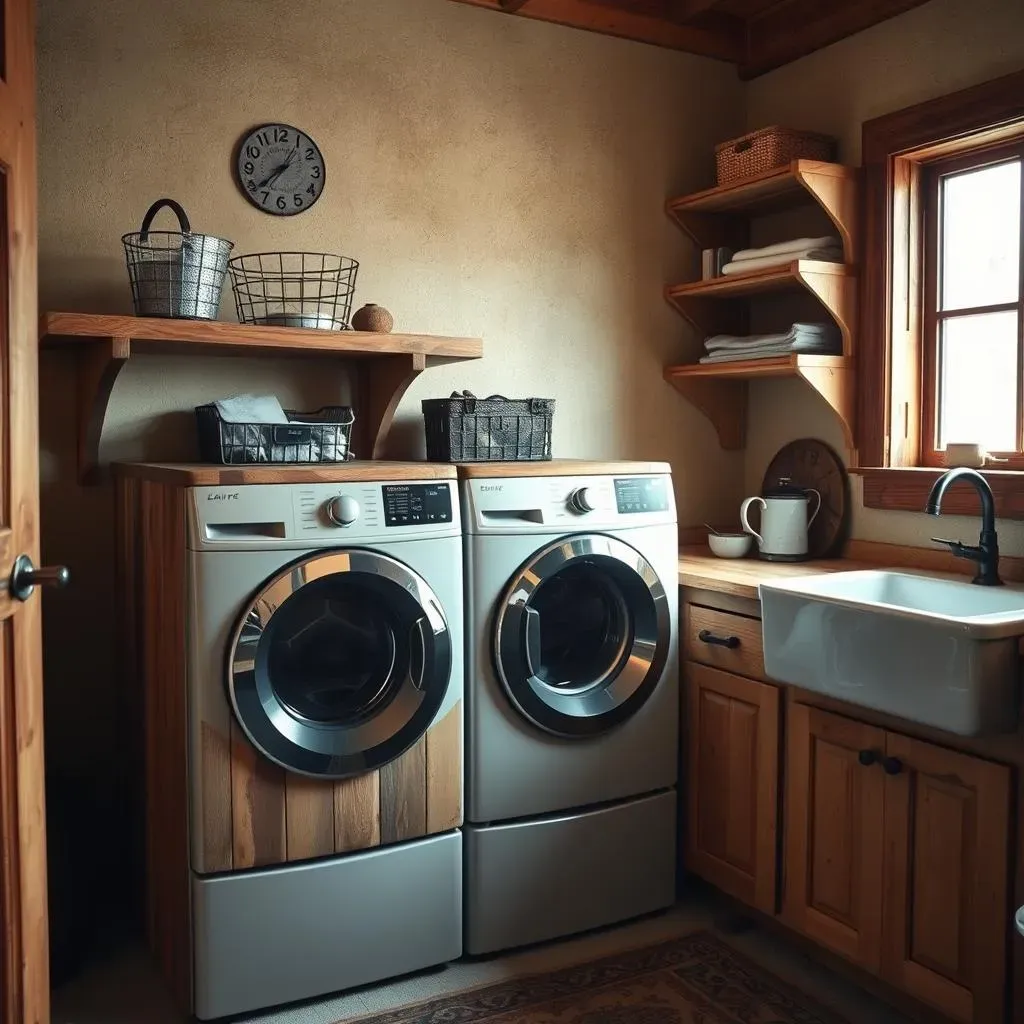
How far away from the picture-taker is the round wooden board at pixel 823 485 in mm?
3061

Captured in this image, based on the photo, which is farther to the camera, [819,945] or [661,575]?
[661,575]

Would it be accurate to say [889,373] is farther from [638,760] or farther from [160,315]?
[160,315]

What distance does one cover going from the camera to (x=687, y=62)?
3355mm

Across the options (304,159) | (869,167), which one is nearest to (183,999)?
(304,159)

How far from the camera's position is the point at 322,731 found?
7.33 feet

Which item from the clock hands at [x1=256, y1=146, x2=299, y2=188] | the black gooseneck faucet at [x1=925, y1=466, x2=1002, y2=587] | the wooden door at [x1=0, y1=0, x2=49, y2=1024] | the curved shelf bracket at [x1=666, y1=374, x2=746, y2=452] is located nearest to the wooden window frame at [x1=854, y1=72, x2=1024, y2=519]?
the black gooseneck faucet at [x1=925, y1=466, x2=1002, y2=587]

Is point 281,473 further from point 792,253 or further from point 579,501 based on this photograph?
point 792,253

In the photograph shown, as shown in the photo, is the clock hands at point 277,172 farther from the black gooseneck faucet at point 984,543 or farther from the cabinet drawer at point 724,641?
the black gooseneck faucet at point 984,543

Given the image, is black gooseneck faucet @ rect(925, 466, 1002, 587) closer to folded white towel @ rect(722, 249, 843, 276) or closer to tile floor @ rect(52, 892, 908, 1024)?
folded white towel @ rect(722, 249, 843, 276)

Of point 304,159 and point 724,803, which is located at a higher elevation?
point 304,159

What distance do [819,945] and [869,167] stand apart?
1985 mm

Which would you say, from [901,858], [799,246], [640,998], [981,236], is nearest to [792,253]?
[799,246]

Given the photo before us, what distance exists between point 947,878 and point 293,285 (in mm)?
2046

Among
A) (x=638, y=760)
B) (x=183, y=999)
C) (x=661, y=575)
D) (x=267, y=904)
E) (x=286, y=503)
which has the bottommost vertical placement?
(x=183, y=999)
